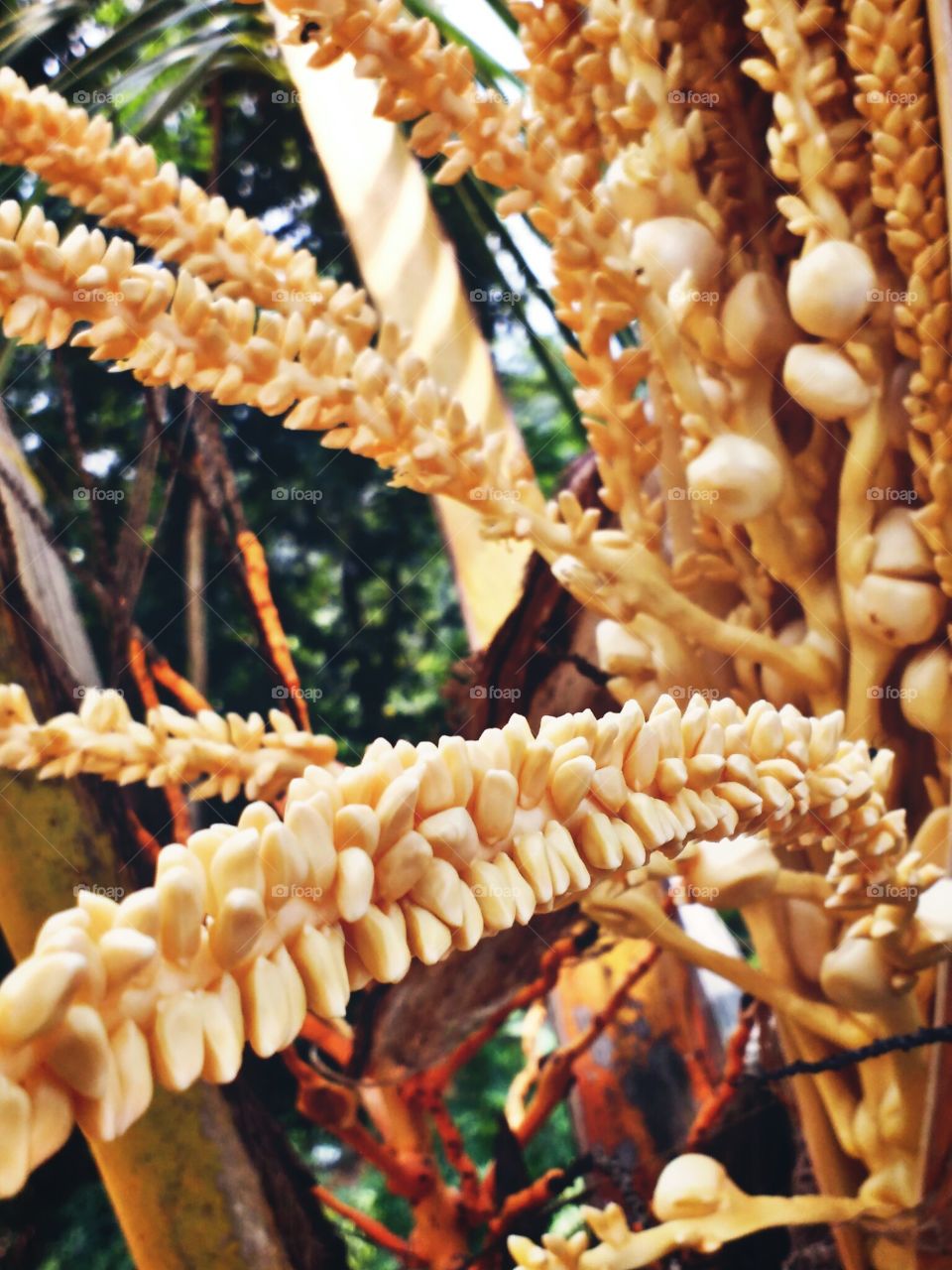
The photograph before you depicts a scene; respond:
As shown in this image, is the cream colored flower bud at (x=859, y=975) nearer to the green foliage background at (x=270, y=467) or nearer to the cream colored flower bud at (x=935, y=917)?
the cream colored flower bud at (x=935, y=917)

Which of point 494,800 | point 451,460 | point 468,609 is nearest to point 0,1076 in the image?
point 494,800

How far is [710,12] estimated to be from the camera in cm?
40

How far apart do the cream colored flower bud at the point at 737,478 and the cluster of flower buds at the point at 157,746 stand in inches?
6.7

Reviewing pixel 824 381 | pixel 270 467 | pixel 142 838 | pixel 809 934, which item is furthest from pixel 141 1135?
pixel 270 467

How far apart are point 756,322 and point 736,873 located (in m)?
0.18

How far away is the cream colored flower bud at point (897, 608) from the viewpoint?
335mm

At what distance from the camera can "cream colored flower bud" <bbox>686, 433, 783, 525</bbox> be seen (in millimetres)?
330

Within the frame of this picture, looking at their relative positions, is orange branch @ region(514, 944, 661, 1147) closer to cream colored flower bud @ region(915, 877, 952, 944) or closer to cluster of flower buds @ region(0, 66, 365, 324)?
cream colored flower bud @ region(915, 877, 952, 944)

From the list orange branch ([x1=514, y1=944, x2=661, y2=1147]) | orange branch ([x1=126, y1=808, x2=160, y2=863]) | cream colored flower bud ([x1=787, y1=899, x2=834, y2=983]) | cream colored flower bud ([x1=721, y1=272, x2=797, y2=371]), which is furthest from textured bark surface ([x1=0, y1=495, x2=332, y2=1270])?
cream colored flower bud ([x1=721, y1=272, x2=797, y2=371])

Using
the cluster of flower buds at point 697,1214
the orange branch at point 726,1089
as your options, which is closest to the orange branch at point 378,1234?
the orange branch at point 726,1089

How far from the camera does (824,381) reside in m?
0.33

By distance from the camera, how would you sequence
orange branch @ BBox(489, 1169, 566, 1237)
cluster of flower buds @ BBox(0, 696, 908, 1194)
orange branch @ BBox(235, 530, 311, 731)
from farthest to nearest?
1. orange branch @ BBox(235, 530, 311, 731)
2. orange branch @ BBox(489, 1169, 566, 1237)
3. cluster of flower buds @ BBox(0, 696, 908, 1194)

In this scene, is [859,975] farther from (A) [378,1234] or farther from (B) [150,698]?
(B) [150,698]

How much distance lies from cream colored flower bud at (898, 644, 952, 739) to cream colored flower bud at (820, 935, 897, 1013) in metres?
0.07
